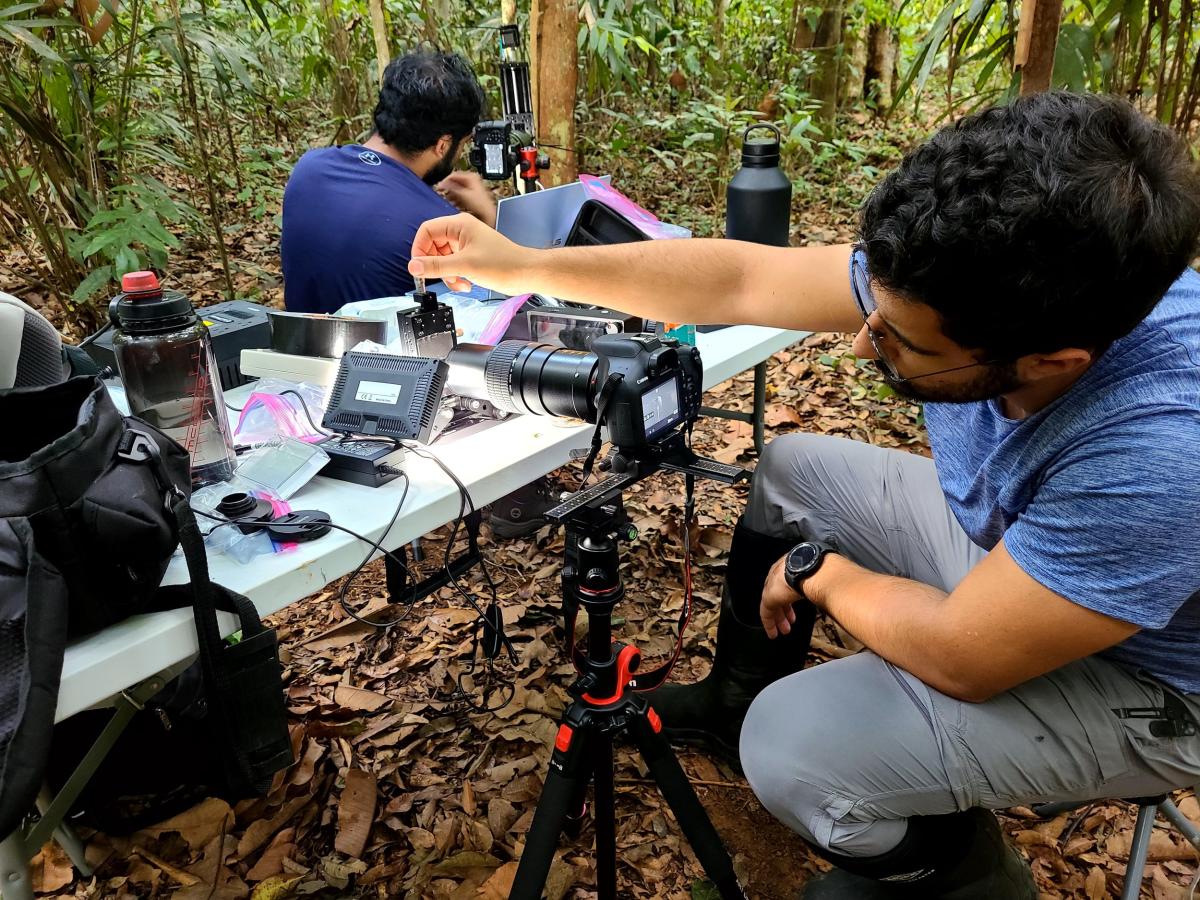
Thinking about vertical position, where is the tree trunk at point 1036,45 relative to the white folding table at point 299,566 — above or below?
above

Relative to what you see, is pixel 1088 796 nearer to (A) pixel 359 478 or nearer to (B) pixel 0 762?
(A) pixel 359 478

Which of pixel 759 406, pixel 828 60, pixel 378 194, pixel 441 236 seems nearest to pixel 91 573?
pixel 441 236

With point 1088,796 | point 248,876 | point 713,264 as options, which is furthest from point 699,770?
point 713,264

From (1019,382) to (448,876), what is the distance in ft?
5.07

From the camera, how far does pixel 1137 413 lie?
110 centimetres

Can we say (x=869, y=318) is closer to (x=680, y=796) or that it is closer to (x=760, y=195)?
(x=680, y=796)

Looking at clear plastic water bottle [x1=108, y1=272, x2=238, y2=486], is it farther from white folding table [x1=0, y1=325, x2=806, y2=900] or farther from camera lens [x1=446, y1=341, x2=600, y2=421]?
camera lens [x1=446, y1=341, x2=600, y2=421]

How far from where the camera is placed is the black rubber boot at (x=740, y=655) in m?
1.80

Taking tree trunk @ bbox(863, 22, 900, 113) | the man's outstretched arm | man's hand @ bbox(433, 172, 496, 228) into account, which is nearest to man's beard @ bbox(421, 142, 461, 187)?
man's hand @ bbox(433, 172, 496, 228)

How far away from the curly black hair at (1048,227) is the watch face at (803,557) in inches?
20.3

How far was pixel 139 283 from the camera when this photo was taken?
51.7 inches

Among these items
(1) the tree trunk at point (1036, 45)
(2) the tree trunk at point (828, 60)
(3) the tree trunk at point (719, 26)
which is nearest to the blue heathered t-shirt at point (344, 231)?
(1) the tree trunk at point (1036, 45)

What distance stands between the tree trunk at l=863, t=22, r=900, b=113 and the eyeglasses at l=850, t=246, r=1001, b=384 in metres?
7.87

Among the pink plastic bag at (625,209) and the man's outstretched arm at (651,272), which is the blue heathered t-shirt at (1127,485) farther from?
the pink plastic bag at (625,209)
